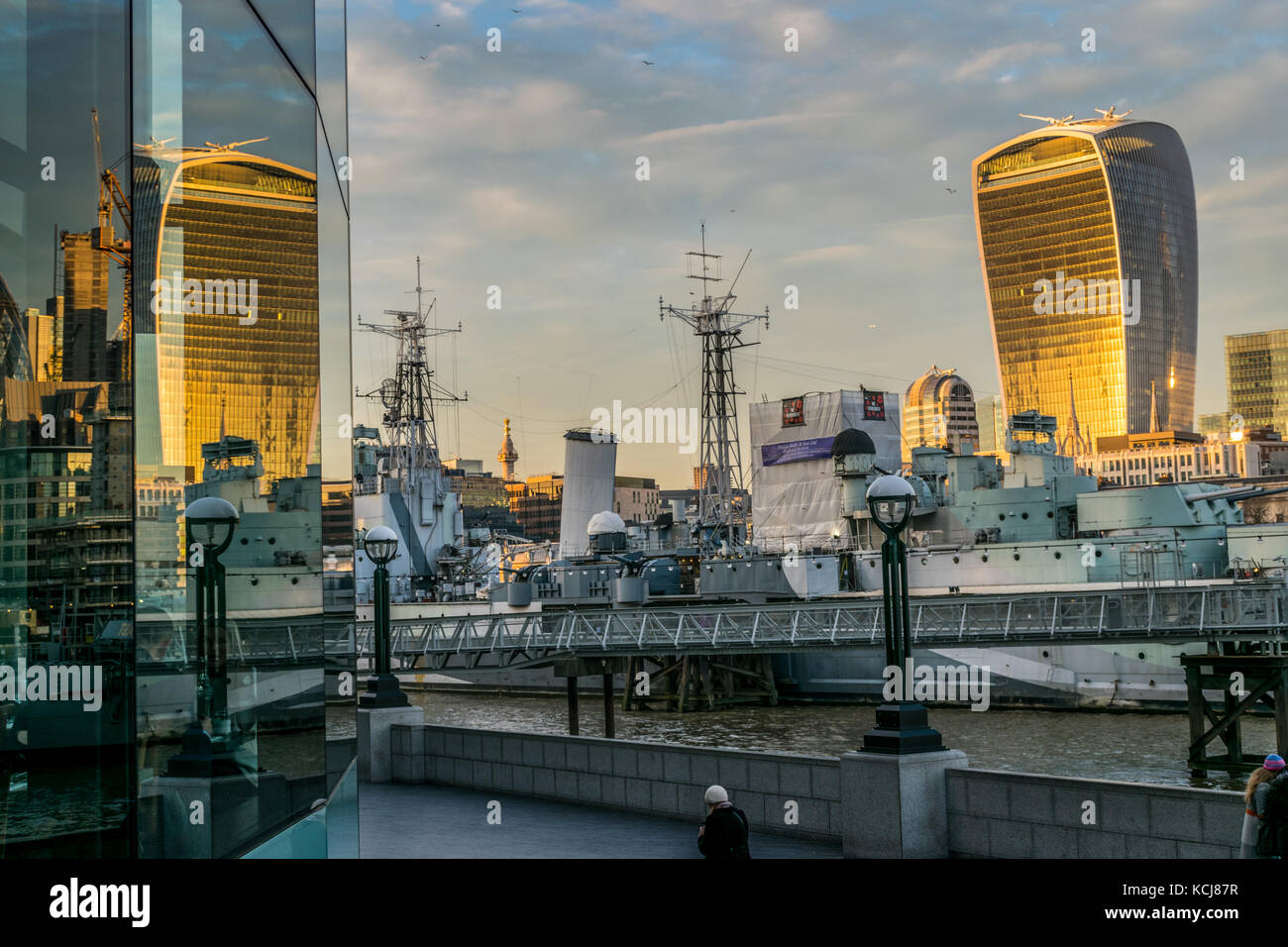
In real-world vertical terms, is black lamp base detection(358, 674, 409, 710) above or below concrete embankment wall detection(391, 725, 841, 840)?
above

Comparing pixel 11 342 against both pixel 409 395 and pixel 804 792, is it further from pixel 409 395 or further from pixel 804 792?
pixel 409 395

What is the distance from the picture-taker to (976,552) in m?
55.9

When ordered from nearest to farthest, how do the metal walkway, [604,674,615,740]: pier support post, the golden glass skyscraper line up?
1. the golden glass skyscraper
2. [604,674,615,740]: pier support post
3. the metal walkway

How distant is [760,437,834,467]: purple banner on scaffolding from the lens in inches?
3109

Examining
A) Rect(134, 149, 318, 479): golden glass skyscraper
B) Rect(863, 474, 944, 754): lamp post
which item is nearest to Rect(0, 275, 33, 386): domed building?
Rect(134, 149, 318, 479): golden glass skyscraper

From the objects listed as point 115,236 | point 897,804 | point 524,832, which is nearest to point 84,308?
point 115,236

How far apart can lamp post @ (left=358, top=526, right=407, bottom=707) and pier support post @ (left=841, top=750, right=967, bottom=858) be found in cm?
899

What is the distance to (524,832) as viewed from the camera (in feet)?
46.0

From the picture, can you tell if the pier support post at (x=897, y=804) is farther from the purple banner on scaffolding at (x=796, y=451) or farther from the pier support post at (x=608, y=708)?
the purple banner on scaffolding at (x=796, y=451)

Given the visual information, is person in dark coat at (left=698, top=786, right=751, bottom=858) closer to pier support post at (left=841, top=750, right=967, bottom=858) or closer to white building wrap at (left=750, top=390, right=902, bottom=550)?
pier support post at (left=841, top=750, right=967, bottom=858)

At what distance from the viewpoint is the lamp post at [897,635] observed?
12.1 m

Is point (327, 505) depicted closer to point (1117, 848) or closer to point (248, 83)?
point (248, 83)

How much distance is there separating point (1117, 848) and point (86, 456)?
357 inches

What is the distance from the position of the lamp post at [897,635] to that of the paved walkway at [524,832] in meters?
1.30
